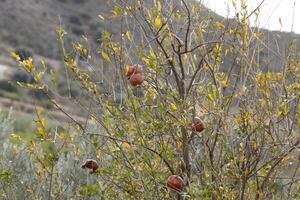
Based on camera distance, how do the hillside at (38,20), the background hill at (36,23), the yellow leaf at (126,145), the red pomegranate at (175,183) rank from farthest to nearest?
1. the hillside at (38,20)
2. the background hill at (36,23)
3. the yellow leaf at (126,145)
4. the red pomegranate at (175,183)

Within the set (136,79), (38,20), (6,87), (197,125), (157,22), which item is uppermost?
(157,22)

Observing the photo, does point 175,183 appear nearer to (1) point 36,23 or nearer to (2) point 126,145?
(2) point 126,145

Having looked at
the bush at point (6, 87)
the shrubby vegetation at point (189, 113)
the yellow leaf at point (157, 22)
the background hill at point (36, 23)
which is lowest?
the bush at point (6, 87)

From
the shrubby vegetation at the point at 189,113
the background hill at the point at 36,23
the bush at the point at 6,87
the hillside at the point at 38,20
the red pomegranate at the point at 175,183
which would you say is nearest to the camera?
the red pomegranate at the point at 175,183

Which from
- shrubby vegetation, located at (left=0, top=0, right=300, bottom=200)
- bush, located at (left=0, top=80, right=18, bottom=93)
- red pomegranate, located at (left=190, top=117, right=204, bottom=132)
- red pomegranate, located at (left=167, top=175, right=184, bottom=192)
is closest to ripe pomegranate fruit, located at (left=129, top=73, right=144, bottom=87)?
shrubby vegetation, located at (left=0, top=0, right=300, bottom=200)

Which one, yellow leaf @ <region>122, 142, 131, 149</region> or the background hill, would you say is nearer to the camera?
yellow leaf @ <region>122, 142, 131, 149</region>

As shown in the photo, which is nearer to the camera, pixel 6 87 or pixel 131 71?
pixel 131 71

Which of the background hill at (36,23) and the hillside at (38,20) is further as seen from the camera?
the hillside at (38,20)

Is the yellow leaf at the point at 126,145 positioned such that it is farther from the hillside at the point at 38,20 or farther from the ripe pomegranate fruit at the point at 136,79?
the hillside at the point at 38,20

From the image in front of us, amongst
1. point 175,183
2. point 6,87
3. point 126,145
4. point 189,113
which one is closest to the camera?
point 175,183

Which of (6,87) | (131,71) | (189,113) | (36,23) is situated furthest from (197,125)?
(36,23)

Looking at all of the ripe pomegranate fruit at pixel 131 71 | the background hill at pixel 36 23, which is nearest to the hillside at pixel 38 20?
the background hill at pixel 36 23

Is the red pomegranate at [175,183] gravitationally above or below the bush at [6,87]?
above

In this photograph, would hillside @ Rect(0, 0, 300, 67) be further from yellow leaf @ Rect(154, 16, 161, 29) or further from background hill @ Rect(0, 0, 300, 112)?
yellow leaf @ Rect(154, 16, 161, 29)
